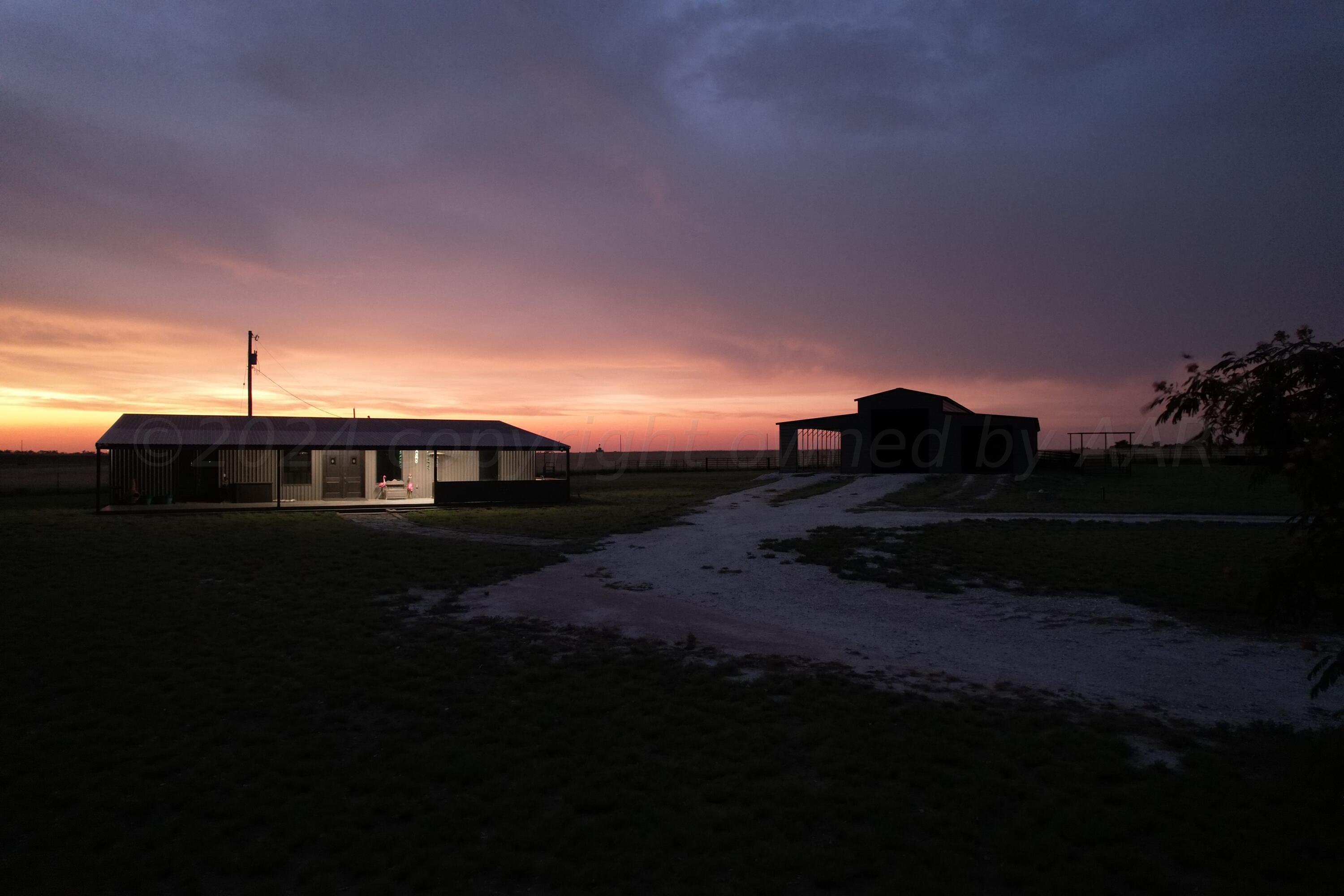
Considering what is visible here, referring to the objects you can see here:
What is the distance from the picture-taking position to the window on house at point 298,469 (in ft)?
98.4

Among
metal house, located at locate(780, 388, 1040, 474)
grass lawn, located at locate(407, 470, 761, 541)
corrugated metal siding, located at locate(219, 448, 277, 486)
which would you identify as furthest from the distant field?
metal house, located at locate(780, 388, 1040, 474)

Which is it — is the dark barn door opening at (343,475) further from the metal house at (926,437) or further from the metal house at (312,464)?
the metal house at (926,437)

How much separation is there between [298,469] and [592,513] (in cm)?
1367

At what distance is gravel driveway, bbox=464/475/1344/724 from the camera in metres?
7.39

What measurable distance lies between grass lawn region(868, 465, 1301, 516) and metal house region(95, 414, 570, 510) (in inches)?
575

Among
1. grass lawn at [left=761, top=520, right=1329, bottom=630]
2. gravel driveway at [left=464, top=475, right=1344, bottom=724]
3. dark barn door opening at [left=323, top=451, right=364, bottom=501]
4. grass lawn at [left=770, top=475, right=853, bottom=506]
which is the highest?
dark barn door opening at [left=323, top=451, right=364, bottom=501]

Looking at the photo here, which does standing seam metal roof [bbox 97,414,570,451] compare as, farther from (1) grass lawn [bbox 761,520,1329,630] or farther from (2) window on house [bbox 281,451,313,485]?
(1) grass lawn [bbox 761,520,1329,630]

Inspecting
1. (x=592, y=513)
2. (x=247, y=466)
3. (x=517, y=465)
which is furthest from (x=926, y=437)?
(x=247, y=466)

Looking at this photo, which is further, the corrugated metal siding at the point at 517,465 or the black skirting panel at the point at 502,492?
the corrugated metal siding at the point at 517,465

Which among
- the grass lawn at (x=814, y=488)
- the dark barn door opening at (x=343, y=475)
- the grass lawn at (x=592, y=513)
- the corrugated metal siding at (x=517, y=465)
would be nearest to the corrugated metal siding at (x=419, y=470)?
the dark barn door opening at (x=343, y=475)

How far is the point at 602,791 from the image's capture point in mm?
5027

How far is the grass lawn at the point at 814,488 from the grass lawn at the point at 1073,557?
9.20 m

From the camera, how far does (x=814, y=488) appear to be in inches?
1253

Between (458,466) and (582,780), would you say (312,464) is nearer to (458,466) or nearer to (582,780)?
(458,466)
